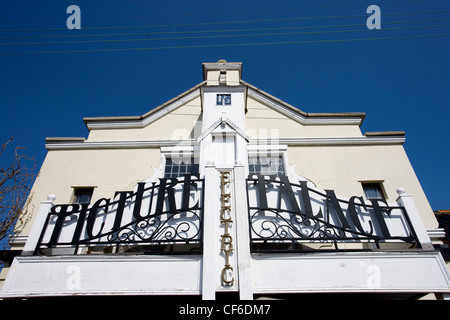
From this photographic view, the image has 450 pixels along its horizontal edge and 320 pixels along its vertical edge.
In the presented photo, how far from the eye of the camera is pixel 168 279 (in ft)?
16.0

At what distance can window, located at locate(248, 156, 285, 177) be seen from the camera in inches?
371

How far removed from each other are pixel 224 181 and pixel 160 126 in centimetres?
594

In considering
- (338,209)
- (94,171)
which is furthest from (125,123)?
(338,209)

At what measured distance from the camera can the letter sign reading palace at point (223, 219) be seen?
5457 millimetres

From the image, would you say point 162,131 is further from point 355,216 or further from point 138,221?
point 355,216

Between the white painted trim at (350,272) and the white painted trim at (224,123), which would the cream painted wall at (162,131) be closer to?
the white painted trim at (224,123)

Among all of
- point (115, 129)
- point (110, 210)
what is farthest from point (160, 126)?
point (110, 210)

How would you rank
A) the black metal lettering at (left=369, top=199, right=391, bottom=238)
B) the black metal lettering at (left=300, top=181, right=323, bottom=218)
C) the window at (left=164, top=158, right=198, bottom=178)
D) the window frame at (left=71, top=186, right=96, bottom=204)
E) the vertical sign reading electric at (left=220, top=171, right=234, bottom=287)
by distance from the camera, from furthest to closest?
the window at (left=164, top=158, right=198, bottom=178) < the window frame at (left=71, top=186, right=96, bottom=204) < the black metal lettering at (left=300, top=181, right=323, bottom=218) < the black metal lettering at (left=369, top=199, right=391, bottom=238) < the vertical sign reading electric at (left=220, top=171, right=234, bottom=287)

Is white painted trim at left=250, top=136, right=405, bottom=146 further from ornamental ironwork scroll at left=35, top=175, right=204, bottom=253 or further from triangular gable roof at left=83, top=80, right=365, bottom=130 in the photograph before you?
ornamental ironwork scroll at left=35, top=175, right=204, bottom=253

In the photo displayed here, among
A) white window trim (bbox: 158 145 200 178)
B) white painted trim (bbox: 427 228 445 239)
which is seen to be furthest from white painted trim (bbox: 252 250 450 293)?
white window trim (bbox: 158 145 200 178)

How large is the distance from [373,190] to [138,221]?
767cm

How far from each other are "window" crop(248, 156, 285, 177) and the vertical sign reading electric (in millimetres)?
3629

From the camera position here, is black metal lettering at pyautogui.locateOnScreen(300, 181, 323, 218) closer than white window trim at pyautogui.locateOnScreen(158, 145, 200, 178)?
Yes

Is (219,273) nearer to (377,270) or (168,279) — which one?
(168,279)
